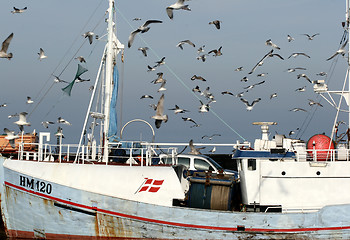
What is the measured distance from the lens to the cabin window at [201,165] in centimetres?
2002

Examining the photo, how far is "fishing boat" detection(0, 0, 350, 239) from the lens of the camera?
1642 centimetres

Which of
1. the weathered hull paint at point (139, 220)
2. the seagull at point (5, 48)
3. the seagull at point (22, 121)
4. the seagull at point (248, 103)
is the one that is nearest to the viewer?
the weathered hull paint at point (139, 220)

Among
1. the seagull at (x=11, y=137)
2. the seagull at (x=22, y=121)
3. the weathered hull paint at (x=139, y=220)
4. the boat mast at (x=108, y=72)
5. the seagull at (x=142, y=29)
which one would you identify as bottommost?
the weathered hull paint at (x=139, y=220)

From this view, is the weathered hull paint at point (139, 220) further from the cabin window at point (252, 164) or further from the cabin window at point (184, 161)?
the cabin window at point (184, 161)

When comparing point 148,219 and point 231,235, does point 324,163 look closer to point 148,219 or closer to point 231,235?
point 231,235

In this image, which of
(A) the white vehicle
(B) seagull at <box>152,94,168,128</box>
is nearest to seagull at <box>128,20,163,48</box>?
(B) seagull at <box>152,94,168,128</box>

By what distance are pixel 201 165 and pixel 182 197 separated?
3048mm

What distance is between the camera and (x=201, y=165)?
20.1 meters

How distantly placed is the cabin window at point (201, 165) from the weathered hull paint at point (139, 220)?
144 inches

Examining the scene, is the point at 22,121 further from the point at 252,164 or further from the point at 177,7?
the point at 252,164

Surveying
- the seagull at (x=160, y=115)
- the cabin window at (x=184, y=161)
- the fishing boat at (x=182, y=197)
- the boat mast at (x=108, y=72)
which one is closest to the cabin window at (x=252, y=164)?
the fishing boat at (x=182, y=197)

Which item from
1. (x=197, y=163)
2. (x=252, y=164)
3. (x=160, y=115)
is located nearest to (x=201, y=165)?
(x=197, y=163)

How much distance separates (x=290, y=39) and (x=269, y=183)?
37.8ft

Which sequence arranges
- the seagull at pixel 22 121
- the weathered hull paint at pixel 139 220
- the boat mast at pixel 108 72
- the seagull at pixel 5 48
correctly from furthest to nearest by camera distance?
the seagull at pixel 22 121
the seagull at pixel 5 48
the boat mast at pixel 108 72
the weathered hull paint at pixel 139 220
